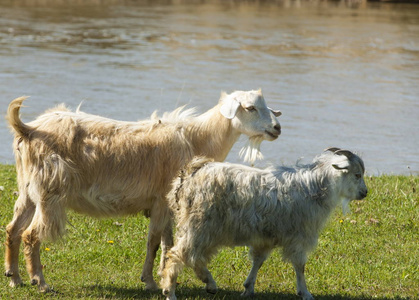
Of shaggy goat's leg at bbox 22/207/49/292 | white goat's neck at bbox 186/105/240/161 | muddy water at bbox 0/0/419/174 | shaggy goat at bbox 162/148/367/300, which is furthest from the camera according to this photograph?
muddy water at bbox 0/0/419/174

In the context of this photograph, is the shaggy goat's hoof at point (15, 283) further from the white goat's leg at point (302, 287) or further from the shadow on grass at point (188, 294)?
the white goat's leg at point (302, 287)

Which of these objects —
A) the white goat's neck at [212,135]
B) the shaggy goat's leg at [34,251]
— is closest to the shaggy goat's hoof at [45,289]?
the shaggy goat's leg at [34,251]

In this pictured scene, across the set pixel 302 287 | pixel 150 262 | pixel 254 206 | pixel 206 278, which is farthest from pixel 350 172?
pixel 150 262

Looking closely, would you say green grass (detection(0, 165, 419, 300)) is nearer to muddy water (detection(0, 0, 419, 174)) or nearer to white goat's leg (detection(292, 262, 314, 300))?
white goat's leg (detection(292, 262, 314, 300))

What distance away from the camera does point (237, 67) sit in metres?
22.9

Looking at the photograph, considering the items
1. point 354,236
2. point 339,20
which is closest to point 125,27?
point 339,20

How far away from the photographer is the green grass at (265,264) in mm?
6375

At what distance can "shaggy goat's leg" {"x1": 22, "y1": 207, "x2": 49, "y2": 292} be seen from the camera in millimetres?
6180

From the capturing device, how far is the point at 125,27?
31625 millimetres

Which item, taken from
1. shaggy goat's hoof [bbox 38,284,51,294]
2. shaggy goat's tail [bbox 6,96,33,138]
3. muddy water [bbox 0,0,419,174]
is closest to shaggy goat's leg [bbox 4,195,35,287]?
shaggy goat's hoof [bbox 38,284,51,294]

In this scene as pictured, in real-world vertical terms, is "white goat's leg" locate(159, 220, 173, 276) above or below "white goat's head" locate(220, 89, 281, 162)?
below

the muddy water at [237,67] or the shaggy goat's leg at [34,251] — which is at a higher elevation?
the shaggy goat's leg at [34,251]

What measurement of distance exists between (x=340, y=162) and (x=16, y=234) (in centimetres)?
283

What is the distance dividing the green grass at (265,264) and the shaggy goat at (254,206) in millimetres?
498
